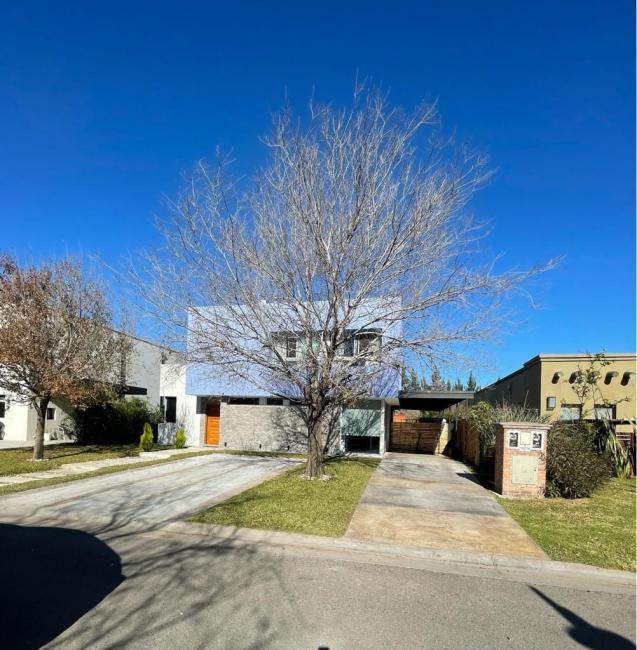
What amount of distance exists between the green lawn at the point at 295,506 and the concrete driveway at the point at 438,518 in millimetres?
311

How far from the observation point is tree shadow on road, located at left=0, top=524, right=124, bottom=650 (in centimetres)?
403

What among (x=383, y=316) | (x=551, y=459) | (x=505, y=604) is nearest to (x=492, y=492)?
(x=551, y=459)

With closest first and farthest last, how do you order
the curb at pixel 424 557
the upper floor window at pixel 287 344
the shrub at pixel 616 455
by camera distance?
1. the curb at pixel 424 557
2. the upper floor window at pixel 287 344
3. the shrub at pixel 616 455

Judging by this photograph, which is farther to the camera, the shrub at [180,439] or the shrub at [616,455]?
the shrub at [180,439]

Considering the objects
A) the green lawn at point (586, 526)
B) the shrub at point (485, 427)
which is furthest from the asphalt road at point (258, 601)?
the shrub at point (485, 427)

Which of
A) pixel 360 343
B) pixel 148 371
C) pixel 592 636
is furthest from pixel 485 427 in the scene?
pixel 148 371

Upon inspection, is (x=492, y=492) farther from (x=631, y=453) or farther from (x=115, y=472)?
(x=115, y=472)

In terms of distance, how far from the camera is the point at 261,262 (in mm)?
11062

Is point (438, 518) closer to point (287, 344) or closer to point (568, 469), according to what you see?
point (568, 469)

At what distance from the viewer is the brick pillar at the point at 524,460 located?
1004cm

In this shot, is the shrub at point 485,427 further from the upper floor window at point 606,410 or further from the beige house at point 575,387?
the upper floor window at point 606,410

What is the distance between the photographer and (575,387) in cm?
1855

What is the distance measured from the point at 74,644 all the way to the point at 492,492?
911 cm

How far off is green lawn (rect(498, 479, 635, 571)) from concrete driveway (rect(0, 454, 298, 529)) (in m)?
5.38
